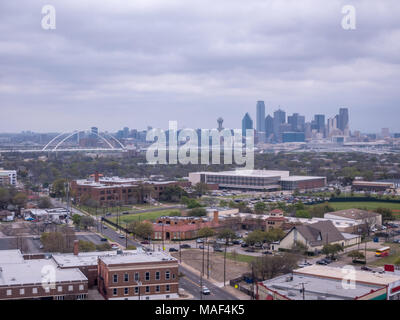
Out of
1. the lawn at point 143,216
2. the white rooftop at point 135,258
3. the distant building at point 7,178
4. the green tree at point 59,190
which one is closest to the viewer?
the white rooftop at point 135,258

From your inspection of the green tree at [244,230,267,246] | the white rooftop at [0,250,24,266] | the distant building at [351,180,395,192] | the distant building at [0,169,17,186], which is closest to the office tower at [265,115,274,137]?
the distant building at [351,180,395,192]

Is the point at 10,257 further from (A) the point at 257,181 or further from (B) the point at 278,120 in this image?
(B) the point at 278,120

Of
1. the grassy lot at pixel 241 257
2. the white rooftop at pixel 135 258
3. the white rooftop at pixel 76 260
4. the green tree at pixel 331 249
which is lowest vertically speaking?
the grassy lot at pixel 241 257

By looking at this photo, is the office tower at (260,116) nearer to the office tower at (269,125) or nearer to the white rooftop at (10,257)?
the office tower at (269,125)

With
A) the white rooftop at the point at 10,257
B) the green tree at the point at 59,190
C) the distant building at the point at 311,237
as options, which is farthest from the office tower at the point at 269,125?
the white rooftop at the point at 10,257

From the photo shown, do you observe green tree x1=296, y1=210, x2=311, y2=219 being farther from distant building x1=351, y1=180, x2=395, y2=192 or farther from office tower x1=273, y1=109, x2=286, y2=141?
office tower x1=273, y1=109, x2=286, y2=141

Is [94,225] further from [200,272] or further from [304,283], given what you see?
[304,283]
